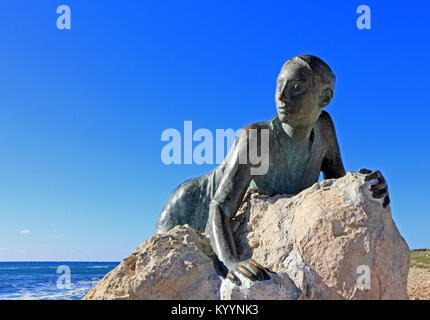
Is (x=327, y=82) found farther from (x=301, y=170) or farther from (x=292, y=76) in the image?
(x=301, y=170)

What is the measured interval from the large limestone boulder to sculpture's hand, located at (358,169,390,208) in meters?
0.04

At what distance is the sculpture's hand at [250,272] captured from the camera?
288 cm

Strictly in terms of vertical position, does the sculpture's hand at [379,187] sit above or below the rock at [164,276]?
above

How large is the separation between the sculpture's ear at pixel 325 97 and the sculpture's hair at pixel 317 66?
5cm

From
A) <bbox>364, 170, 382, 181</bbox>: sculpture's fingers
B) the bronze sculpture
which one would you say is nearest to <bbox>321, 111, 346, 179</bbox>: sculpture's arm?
the bronze sculpture

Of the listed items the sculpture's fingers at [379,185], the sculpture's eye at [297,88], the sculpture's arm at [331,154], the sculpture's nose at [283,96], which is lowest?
the sculpture's fingers at [379,185]

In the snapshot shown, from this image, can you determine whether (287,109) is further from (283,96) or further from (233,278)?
(233,278)

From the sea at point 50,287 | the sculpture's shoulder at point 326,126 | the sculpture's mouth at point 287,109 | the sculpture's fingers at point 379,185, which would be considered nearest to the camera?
the sculpture's fingers at point 379,185

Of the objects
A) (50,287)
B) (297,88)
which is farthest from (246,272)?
(50,287)

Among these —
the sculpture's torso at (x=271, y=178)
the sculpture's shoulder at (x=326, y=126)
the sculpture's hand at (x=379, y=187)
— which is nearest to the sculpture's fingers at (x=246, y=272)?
the sculpture's torso at (x=271, y=178)

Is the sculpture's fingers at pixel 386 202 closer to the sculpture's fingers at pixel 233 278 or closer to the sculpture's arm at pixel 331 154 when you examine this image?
the sculpture's fingers at pixel 233 278
